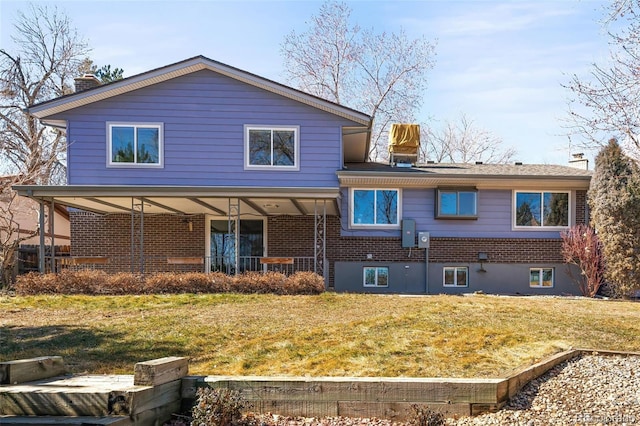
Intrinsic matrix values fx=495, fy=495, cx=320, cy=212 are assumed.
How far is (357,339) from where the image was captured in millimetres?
6363

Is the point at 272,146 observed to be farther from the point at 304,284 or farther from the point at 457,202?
the point at 457,202

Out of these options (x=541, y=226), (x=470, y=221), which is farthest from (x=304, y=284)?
(x=541, y=226)

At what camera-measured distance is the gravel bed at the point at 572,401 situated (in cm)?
427

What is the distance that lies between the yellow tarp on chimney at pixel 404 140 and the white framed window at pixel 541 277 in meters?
5.28

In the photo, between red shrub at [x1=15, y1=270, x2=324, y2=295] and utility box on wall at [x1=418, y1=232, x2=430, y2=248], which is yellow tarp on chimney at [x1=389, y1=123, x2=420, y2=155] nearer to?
utility box on wall at [x1=418, y1=232, x2=430, y2=248]

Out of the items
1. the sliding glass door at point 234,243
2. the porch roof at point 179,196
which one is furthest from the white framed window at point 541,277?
the sliding glass door at point 234,243

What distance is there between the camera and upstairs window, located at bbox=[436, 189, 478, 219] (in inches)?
585

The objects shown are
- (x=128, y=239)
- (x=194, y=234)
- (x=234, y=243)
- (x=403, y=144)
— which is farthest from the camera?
(x=403, y=144)

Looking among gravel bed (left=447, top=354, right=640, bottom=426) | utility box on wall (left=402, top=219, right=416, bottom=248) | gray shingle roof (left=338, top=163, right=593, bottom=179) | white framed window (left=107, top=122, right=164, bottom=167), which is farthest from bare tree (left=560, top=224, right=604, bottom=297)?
white framed window (left=107, top=122, right=164, bottom=167)

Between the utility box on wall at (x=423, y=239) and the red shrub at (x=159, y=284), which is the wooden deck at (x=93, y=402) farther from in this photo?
the utility box on wall at (x=423, y=239)

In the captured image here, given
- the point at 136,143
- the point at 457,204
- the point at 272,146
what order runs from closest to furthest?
the point at 136,143, the point at 272,146, the point at 457,204

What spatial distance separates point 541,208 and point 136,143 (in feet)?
40.3

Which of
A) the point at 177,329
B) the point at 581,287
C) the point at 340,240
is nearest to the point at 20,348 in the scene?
the point at 177,329

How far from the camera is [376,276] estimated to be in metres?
15.0
